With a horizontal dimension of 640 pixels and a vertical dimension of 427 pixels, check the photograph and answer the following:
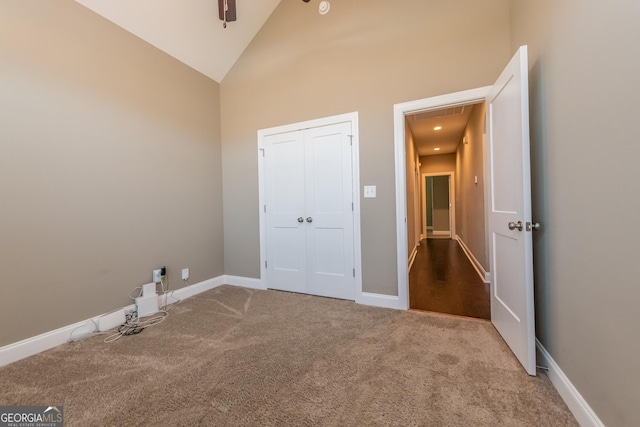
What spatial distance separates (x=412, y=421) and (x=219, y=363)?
1235 mm

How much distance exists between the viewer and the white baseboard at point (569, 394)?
1106mm

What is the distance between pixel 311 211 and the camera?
2986 millimetres

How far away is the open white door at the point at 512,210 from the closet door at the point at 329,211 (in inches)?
51.5

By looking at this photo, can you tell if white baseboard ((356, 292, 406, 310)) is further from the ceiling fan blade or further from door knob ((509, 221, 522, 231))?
the ceiling fan blade

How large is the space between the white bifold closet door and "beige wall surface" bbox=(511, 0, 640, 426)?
5.31 ft

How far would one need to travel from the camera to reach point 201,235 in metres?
3.22

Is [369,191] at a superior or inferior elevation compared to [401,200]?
superior

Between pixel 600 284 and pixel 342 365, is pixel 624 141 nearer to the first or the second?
pixel 600 284

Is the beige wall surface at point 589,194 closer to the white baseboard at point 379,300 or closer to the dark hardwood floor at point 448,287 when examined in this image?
the dark hardwood floor at point 448,287

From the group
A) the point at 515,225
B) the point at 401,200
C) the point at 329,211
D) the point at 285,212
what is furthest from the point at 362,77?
the point at 515,225

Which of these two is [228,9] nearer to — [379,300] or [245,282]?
[245,282]

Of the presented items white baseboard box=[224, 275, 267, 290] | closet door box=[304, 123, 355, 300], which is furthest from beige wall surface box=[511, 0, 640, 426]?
white baseboard box=[224, 275, 267, 290]

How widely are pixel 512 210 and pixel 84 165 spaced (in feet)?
11.2

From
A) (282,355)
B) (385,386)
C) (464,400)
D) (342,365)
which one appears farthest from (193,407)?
(464,400)
